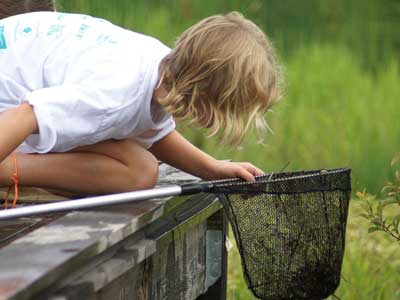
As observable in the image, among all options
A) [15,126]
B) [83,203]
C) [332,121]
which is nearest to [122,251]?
[83,203]

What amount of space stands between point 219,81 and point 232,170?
1.16ft

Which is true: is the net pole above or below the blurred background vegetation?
above

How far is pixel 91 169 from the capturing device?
3348mm

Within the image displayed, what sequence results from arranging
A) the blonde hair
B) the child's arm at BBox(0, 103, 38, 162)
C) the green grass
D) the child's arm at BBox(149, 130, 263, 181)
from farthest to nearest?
the green grass → the child's arm at BBox(149, 130, 263, 181) → the blonde hair → the child's arm at BBox(0, 103, 38, 162)

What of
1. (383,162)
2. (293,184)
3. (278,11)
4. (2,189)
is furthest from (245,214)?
(278,11)

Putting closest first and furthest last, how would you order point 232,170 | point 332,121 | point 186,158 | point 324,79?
1. point 232,170
2. point 186,158
3. point 332,121
4. point 324,79

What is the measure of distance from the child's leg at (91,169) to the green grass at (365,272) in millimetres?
1005

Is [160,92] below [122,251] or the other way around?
the other way around

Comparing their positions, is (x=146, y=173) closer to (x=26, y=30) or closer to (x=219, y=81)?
(x=219, y=81)

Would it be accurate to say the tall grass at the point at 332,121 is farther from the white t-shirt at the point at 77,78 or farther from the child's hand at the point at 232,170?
the white t-shirt at the point at 77,78

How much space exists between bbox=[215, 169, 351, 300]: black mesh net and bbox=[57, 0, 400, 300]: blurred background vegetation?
1.46 metres

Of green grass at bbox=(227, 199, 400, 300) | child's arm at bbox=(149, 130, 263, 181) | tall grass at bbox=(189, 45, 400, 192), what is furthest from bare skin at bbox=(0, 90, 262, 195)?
tall grass at bbox=(189, 45, 400, 192)

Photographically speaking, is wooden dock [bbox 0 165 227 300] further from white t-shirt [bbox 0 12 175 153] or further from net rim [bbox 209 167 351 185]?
white t-shirt [bbox 0 12 175 153]

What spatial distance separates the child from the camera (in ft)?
10.4
